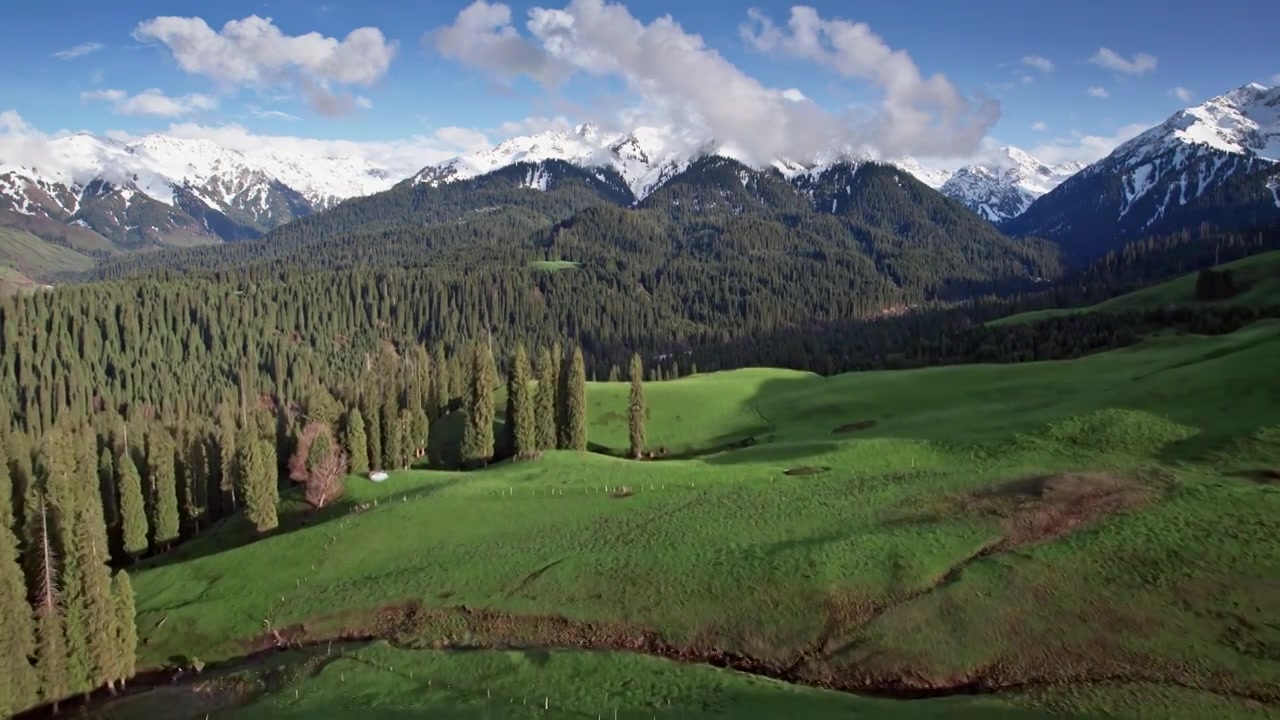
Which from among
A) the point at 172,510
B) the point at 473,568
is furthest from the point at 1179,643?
the point at 172,510

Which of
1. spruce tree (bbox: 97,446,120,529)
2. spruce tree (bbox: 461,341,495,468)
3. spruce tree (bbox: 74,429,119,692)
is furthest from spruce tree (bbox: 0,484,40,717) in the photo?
spruce tree (bbox: 461,341,495,468)

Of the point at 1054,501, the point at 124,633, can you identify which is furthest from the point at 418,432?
the point at 1054,501

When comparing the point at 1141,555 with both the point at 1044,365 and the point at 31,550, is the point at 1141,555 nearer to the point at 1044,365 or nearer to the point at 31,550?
the point at 1044,365

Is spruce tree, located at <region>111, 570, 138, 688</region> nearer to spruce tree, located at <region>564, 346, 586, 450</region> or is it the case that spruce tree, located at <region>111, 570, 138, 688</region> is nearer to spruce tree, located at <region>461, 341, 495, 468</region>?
spruce tree, located at <region>461, 341, 495, 468</region>

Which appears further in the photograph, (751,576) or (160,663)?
(160,663)

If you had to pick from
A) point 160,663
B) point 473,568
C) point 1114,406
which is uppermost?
point 1114,406

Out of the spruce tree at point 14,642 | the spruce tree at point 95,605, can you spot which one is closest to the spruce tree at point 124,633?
the spruce tree at point 95,605
